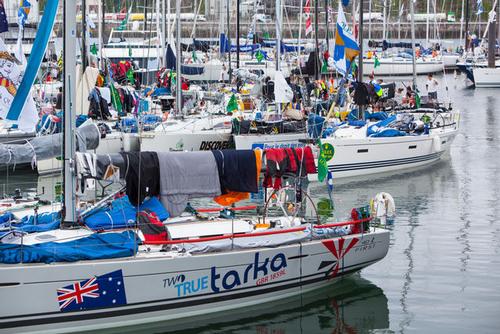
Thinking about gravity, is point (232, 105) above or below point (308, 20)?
below

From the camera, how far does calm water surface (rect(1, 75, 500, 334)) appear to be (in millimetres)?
20172

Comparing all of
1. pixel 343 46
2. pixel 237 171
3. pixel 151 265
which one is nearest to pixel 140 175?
pixel 237 171

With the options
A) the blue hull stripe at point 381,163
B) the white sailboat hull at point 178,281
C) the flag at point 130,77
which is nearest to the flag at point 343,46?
the blue hull stripe at point 381,163

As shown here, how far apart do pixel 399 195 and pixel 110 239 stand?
16622mm

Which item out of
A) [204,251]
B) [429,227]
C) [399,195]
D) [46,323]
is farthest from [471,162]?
[46,323]

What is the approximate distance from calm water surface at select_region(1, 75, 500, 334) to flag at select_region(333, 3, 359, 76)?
14.2 ft

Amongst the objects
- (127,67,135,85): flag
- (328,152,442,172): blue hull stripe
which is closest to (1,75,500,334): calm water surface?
(328,152,442,172): blue hull stripe

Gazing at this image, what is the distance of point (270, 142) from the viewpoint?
3606 centimetres

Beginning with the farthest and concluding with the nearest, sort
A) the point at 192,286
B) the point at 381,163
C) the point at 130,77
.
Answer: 1. the point at 130,77
2. the point at 381,163
3. the point at 192,286

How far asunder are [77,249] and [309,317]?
16.8 feet

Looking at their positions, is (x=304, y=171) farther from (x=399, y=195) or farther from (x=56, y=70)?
(x=56, y=70)

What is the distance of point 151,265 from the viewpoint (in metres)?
18.7

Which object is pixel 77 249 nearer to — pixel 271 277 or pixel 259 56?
pixel 271 277

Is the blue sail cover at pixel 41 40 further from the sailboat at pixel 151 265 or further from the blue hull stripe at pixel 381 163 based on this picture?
the blue hull stripe at pixel 381 163
